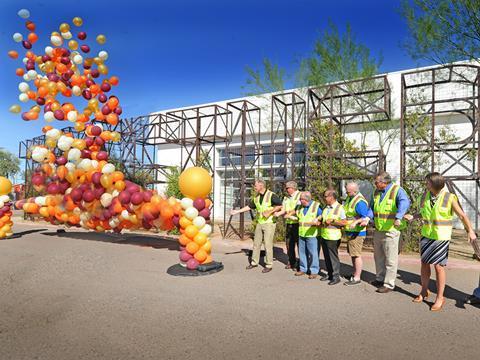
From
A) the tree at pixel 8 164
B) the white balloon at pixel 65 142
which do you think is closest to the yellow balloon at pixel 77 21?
the white balloon at pixel 65 142

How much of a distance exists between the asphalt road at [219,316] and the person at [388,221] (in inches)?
11.3

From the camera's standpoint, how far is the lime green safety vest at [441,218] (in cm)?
426

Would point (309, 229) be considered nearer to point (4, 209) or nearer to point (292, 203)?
point (292, 203)

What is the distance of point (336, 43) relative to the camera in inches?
533

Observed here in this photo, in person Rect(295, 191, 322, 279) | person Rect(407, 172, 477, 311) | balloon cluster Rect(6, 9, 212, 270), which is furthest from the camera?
balloon cluster Rect(6, 9, 212, 270)

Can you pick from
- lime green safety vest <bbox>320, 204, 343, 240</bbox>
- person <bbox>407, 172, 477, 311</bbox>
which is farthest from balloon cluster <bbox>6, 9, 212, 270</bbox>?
person <bbox>407, 172, 477, 311</bbox>

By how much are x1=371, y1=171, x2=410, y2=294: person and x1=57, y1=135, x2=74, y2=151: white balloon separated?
685cm

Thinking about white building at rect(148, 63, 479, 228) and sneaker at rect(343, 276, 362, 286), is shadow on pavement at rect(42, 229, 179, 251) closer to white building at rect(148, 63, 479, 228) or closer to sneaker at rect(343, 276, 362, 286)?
white building at rect(148, 63, 479, 228)

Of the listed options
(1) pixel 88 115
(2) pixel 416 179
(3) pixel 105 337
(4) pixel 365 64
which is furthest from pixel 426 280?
(4) pixel 365 64

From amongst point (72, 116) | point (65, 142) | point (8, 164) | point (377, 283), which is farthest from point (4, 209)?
point (8, 164)

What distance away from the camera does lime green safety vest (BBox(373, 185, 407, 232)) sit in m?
4.92

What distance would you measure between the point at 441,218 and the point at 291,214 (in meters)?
2.45

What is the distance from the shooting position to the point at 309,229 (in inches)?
229

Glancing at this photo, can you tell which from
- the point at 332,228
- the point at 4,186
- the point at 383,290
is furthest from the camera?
the point at 4,186
